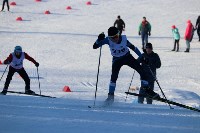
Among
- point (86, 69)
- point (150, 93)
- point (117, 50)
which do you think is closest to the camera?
point (117, 50)

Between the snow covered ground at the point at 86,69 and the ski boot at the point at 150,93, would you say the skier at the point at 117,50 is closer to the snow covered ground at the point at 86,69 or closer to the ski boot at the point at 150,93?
the ski boot at the point at 150,93

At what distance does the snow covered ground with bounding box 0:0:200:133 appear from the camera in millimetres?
6688

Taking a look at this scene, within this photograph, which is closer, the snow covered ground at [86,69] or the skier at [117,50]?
the snow covered ground at [86,69]

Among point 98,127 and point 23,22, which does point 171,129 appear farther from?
point 23,22

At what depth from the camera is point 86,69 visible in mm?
15570

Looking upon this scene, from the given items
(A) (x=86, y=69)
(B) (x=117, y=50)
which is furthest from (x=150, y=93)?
(A) (x=86, y=69)

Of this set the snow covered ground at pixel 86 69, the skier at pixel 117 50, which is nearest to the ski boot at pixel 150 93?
the skier at pixel 117 50

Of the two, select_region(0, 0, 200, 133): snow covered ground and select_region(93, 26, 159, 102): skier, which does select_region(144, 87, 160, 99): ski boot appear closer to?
select_region(93, 26, 159, 102): skier

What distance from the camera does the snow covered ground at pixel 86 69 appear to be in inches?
263

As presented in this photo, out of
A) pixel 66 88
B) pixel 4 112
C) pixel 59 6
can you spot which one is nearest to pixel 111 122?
pixel 4 112

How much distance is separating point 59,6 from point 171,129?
21.5 metres

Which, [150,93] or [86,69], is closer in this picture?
[150,93]

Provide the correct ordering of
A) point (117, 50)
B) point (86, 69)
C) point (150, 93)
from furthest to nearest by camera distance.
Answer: point (86, 69) < point (150, 93) < point (117, 50)

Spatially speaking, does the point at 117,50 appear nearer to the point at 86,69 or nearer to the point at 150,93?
the point at 150,93
